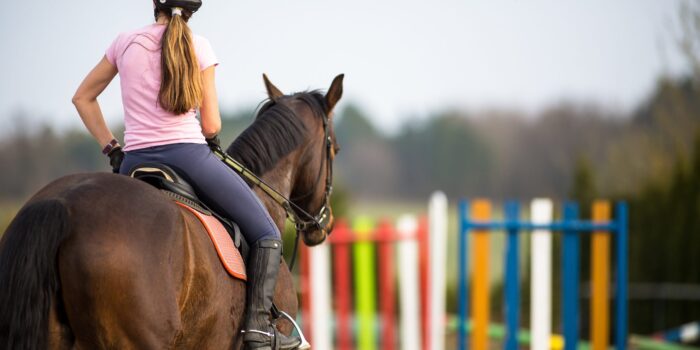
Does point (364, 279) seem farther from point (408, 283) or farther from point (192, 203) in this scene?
point (192, 203)

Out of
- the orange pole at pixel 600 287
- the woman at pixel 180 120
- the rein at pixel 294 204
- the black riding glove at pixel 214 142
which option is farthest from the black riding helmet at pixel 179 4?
the orange pole at pixel 600 287

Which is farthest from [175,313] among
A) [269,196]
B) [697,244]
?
[697,244]

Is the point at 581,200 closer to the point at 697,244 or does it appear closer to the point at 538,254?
the point at 697,244

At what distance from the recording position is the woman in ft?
10.9

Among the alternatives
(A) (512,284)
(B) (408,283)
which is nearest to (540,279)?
(A) (512,284)

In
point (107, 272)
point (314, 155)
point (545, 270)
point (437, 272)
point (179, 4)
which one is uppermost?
point (179, 4)

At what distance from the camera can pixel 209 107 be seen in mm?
3576

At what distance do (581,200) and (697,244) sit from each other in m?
1.60

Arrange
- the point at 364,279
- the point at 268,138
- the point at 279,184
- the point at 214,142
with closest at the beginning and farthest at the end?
the point at 214,142 → the point at 268,138 → the point at 279,184 → the point at 364,279

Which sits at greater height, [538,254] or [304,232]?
[304,232]

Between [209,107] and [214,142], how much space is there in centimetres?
24

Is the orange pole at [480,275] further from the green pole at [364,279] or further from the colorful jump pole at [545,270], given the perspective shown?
the green pole at [364,279]

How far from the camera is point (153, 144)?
339cm

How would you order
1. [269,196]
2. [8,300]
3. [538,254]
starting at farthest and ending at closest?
1. [538,254]
2. [269,196]
3. [8,300]
